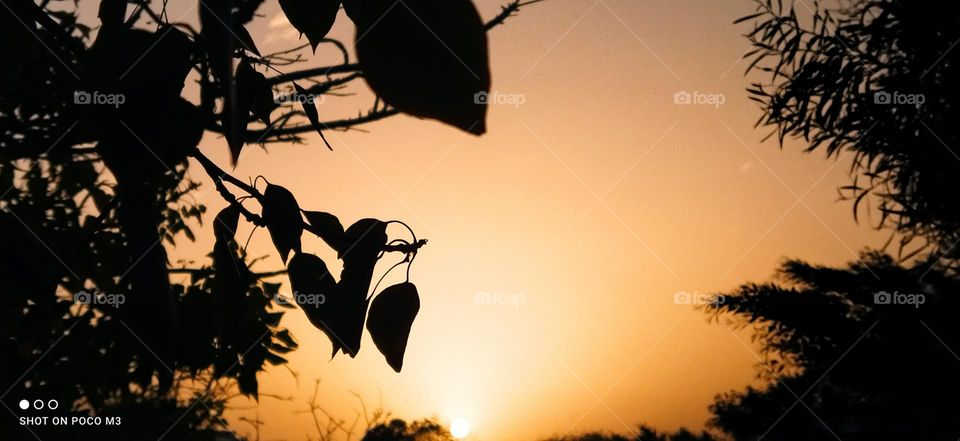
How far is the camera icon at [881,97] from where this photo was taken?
19.8 ft

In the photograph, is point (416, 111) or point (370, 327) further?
point (370, 327)

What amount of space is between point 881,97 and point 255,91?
6.43 metres

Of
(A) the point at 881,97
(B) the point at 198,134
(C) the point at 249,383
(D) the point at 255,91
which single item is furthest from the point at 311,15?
(A) the point at 881,97

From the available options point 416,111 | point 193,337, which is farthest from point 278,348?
point 416,111

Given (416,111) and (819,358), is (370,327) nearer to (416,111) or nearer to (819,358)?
(416,111)

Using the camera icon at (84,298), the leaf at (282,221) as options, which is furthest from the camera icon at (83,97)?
the camera icon at (84,298)

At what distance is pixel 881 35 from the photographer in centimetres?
606

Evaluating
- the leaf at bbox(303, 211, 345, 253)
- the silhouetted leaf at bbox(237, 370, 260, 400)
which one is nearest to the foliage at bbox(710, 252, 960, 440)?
the silhouetted leaf at bbox(237, 370, 260, 400)

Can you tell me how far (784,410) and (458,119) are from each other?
8.49 m

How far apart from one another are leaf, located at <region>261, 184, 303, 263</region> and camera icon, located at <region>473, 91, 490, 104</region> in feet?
1.07

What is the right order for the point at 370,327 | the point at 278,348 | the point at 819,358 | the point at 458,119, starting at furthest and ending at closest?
the point at 819,358, the point at 278,348, the point at 370,327, the point at 458,119

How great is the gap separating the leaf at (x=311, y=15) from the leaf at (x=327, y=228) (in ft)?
0.81

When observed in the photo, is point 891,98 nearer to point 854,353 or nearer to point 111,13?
point 854,353

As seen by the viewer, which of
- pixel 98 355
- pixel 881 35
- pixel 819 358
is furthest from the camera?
pixel 819 358
